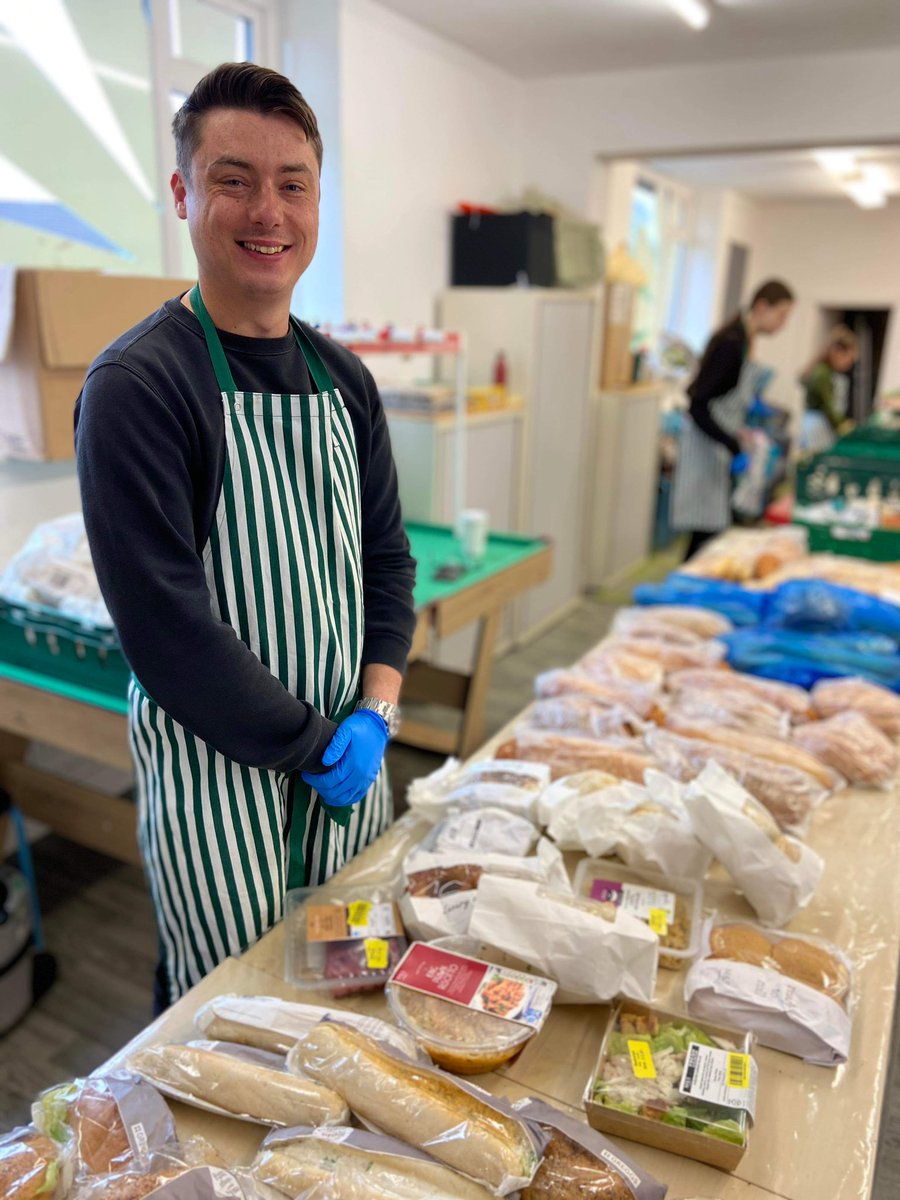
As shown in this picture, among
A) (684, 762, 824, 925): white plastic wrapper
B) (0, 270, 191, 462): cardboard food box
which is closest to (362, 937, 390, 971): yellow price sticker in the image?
(684, 762, 824, 925): white plastic wrapper

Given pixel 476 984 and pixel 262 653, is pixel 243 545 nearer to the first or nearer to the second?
pixel 262 653

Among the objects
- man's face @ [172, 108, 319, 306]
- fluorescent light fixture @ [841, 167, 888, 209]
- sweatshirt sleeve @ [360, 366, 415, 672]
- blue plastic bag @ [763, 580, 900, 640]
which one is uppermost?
fluorescent light fixture @ [841, 167, 888, 209]

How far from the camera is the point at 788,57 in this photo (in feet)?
12.6

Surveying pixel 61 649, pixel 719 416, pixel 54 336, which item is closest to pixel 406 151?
pixel 719 416

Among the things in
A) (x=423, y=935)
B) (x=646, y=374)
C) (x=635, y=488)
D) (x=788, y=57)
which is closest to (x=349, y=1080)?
(x=423, y=935)

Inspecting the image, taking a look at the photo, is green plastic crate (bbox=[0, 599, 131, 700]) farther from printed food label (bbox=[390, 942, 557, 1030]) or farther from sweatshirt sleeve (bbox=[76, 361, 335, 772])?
printed food label (bbox=[390, 942, 557, 1030])

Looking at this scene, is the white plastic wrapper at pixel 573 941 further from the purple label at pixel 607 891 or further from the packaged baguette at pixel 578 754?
Result: the packaged baguette at pixel 578 754

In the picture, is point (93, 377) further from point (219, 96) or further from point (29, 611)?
point (29, 611)

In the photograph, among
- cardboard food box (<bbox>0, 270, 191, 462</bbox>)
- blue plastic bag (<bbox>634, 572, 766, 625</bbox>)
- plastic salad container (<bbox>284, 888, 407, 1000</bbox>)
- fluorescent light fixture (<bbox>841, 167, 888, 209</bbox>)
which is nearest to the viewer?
plastic salad container (<bbox>284, 888, 407, 1000</bbox>)

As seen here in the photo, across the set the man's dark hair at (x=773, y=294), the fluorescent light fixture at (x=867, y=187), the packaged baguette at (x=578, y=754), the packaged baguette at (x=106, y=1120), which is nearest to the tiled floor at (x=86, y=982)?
the packaged baguette at (x=578, y=754)

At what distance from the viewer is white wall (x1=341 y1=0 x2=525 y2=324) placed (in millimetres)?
3262

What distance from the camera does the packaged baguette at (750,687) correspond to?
1.83 metres

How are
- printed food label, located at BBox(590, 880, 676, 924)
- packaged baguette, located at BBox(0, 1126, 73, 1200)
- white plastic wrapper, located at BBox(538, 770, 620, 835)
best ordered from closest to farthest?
packaged baguette, located at BBox(0, 1126, 73, 1200), printed food label, located at BBox(590, 880, 676, 924), white plastic wrapper, located at BBox(538, 770, 620, 835)

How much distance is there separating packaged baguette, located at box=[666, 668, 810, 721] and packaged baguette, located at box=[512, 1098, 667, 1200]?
1.16 m
